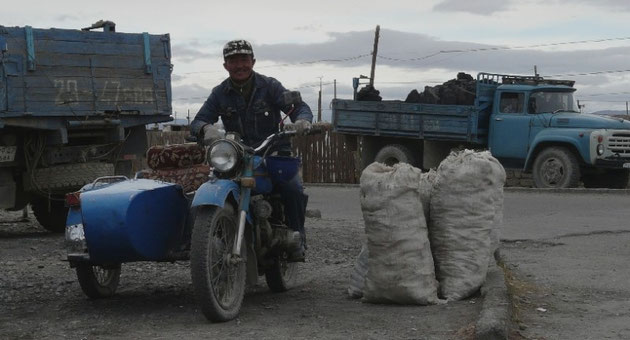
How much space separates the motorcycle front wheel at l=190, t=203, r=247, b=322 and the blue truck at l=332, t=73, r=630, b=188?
626 inches

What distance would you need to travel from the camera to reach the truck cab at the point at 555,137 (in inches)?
849

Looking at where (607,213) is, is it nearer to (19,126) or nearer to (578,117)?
(578,117)

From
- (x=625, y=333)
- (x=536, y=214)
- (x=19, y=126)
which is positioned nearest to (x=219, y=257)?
(x=625, y=333)

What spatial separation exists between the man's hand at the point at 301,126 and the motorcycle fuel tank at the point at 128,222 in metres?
0.92

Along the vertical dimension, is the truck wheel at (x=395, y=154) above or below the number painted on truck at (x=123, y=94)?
below

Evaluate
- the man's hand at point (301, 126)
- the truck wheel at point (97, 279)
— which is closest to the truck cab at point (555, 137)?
the truck wheel at point (97, 279)

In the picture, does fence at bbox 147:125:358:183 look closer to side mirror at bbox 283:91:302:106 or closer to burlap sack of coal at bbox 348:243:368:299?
burlap sack of coal at bbox 348:243:368:299

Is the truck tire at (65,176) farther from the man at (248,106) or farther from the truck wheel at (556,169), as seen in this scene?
the truck wheel at (556,169)

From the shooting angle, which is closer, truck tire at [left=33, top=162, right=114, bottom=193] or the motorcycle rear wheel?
the motorcycle rear wheel

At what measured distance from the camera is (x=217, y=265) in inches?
257

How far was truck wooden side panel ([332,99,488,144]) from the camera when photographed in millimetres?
23797

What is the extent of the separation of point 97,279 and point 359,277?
6.23ft

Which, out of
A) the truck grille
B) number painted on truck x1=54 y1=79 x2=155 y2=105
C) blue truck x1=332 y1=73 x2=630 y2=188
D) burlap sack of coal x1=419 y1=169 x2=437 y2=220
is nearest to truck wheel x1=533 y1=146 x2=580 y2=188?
blue truck x1=332 y1=73 x2=630 y2=188

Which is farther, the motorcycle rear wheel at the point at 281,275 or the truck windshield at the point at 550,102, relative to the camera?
the truck windshield at the point at 550,102
